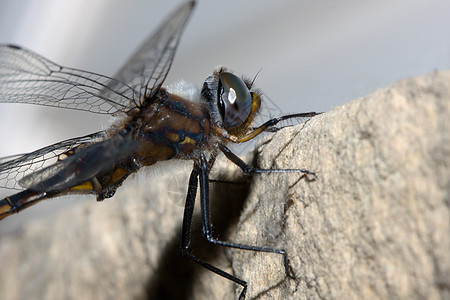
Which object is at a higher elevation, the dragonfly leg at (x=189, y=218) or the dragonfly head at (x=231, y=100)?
the dragonfly head at (x=231, y=100)

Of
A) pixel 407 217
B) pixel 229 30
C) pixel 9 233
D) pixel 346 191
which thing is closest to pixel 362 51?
pixel 229 30

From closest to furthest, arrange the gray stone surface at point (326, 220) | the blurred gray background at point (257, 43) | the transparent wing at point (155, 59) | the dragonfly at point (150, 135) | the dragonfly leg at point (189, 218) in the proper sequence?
the gray stone surface at point (326, 220), the transparent wing at point (155, 59), the dragonfly at point (150, 135), the dragonfly leg at point (189, 218), the blurred gray background at point (257, 43)

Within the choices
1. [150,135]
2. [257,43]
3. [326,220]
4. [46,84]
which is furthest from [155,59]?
[257,43]

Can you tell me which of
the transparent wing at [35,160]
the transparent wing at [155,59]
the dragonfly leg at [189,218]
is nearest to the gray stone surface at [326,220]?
the dragonfly leg at [189,218]

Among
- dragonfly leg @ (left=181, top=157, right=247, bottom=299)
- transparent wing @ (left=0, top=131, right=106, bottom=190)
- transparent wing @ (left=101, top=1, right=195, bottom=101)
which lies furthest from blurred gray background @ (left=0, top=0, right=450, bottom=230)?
dragonfly leg @ (left=181, top=157, right=247, bottom=299)

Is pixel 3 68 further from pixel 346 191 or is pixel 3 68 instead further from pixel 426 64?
pixel 426 64

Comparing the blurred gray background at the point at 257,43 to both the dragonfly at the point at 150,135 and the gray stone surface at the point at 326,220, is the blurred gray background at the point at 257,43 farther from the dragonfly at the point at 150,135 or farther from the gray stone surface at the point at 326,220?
the gray stone surface at the point at 326,220

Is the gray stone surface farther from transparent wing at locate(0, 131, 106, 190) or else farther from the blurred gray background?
the blurred gray background
